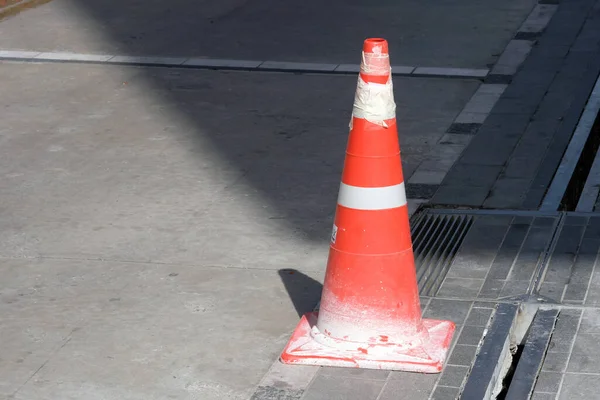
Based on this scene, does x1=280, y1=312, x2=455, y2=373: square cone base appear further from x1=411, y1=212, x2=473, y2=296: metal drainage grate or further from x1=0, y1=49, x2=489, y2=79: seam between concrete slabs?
x1=0, y1=49, x2=489, y2=79: seam between concrete slabs

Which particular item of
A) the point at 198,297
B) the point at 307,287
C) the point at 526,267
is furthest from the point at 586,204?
the point at 198,297

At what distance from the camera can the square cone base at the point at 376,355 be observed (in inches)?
161

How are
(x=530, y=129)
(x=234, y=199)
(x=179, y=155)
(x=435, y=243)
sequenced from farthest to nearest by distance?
(x=530, y=129) < (x=179, y=155) < (x=234, y=199) < (x=435, y=243)

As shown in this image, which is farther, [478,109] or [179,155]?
[478,109]

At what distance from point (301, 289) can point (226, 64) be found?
4.57m

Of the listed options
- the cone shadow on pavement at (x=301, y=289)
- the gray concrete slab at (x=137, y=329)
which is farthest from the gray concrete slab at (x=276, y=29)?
the gray concrete slab at (x=137, y=329)

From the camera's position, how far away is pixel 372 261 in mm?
4191

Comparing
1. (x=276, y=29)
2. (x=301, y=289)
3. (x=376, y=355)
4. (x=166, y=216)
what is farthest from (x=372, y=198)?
(x=276, y=29)

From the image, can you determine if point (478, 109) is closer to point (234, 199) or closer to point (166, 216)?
point (234, 199)

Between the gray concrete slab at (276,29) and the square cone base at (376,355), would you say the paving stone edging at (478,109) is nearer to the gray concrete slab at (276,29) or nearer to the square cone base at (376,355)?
the gray concrete slab at (276,29)

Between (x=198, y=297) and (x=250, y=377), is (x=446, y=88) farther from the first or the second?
(x=250, y=377)

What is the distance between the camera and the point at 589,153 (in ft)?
22.4

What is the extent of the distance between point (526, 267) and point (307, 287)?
1.03 meters

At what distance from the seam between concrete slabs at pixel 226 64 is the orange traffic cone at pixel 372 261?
442 cm
